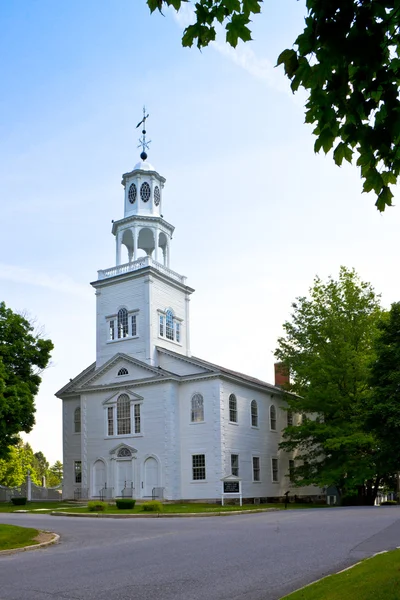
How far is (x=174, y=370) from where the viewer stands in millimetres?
42312

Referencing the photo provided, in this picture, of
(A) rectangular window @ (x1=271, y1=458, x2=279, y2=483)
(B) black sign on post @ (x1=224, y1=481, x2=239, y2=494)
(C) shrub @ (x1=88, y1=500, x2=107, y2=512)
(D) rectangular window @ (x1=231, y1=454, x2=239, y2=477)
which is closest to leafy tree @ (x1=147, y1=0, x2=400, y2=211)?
(C) shrub @ (x1=88, y1=500, x2=107, y2=512)

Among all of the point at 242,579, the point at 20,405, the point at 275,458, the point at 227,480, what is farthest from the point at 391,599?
the point at 275,458

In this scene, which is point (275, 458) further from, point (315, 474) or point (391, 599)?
point (391, 599)

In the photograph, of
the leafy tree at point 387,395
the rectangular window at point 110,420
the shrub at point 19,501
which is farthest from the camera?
the rectangular window at point 110,420

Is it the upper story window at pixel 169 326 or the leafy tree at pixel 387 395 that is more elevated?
the upper story window at pixel 169 326

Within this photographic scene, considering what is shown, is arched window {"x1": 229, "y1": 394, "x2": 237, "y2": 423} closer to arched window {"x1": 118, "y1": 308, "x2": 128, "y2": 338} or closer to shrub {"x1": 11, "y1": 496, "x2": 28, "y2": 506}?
arched window {"x1": 118, "y1": 308, "x2": 128, "y2": 338}

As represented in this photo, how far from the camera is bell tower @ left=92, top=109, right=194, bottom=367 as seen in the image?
43.8 m

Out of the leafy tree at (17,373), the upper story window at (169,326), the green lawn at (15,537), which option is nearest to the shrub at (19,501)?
the leafy tree at (17,373)

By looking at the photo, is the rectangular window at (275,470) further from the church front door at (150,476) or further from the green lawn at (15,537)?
the green lawn at (15,537)

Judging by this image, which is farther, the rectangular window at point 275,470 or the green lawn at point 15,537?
the rectangular window at point 275,470

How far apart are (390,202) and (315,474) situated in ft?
118

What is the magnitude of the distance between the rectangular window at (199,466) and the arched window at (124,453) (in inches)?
166

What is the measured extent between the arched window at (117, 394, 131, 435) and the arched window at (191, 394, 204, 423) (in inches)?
168

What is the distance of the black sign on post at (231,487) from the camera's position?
37594mm
